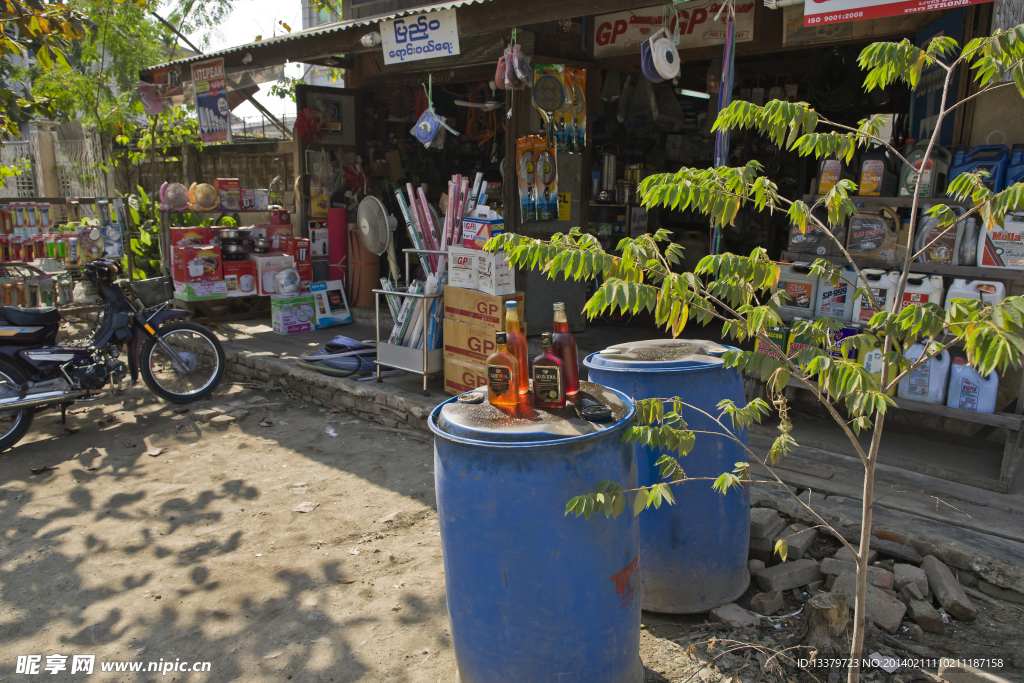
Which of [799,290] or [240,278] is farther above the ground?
[799,290]

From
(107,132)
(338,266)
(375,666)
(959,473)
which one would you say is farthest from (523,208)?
(107,132)

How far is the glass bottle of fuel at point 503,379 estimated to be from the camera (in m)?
2.45

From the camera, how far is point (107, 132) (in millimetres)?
10719

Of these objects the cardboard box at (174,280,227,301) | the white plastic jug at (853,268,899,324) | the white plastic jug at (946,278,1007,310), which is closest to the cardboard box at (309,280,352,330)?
the cardboard box at (174,280,227,301)

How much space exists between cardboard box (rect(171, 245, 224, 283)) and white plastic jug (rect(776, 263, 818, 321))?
20.7ft

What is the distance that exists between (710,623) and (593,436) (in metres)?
1.41

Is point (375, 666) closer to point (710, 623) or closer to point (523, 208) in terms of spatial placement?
point (710, 623)

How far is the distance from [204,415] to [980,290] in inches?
235

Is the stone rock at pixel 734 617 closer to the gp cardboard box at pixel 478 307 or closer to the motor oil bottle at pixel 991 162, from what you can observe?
the gp cardboard box at pixel 478 307

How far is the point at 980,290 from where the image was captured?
12.8 ft

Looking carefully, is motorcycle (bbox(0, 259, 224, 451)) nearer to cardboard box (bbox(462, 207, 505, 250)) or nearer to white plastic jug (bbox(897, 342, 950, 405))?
cardboard box (bbox(462, 207, 505, 250))

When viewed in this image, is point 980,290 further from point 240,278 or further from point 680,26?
point 240,278

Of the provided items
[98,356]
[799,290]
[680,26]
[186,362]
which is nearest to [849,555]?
[799,290]

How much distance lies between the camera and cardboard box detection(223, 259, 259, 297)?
800cm
